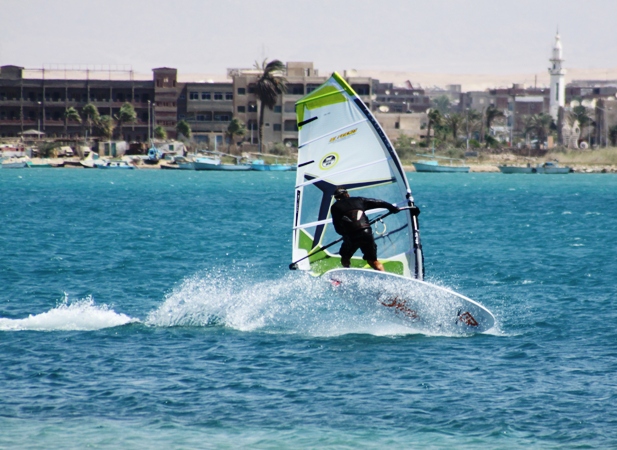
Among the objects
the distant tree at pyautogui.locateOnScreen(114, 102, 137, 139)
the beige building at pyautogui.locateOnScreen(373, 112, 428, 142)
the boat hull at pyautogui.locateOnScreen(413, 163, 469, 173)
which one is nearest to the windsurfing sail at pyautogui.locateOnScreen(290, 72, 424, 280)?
the boat hull at pyautogui.locateOnScreen(413, 163, 469, 173)

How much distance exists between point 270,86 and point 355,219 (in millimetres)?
105269

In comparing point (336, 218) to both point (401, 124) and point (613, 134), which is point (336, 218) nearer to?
point (401, 124)

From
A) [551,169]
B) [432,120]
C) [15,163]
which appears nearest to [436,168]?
[432,120]

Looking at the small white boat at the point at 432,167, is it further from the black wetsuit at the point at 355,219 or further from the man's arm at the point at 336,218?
the man's arm at the point at 336,218

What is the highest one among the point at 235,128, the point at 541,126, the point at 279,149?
the point at 541,126

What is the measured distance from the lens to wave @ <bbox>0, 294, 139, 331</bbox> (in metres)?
15.5

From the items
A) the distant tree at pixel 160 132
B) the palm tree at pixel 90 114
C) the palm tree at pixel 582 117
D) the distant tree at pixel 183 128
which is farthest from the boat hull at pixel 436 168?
the palm tree at pixel 90 114

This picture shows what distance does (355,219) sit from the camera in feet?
44.8

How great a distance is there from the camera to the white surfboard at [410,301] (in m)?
13.6

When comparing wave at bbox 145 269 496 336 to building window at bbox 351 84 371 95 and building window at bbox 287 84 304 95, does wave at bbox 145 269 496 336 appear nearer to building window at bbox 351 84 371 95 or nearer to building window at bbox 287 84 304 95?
building window at bbox 351 84 371 95

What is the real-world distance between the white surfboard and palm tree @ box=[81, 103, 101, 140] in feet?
365

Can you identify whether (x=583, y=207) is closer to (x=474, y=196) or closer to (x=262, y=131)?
(x=474, y=196)

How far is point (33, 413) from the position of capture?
1098cm

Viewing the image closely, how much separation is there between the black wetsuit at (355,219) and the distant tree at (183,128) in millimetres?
109349
